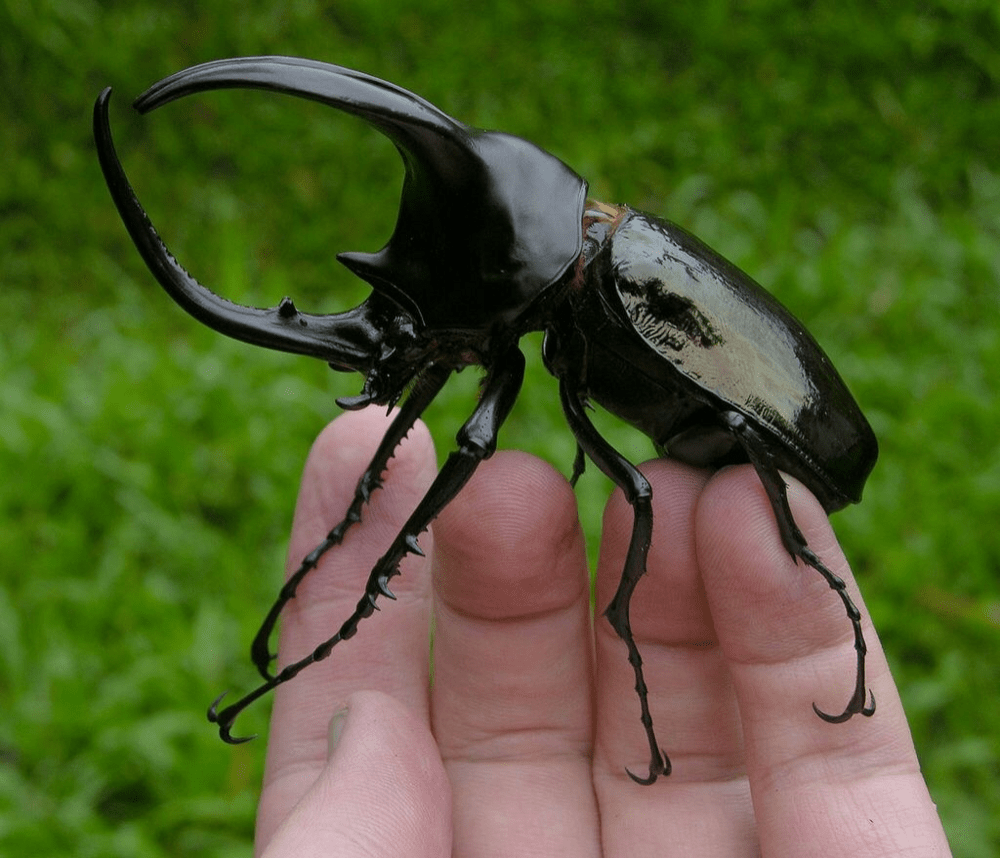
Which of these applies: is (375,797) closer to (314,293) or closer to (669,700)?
(669,700)

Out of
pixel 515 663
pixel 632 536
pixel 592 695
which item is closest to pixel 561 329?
pixel 632 536

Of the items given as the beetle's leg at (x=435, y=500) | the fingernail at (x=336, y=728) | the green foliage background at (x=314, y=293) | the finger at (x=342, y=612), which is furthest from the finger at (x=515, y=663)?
the green foliage background at (x=314, y=293)

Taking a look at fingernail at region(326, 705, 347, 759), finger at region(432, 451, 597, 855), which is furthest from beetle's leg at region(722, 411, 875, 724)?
fingernail at region(326, 705, 347, 759)

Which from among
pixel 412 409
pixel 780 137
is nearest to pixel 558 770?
pixel 412 409

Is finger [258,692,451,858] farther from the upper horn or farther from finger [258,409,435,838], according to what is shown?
the upper horn

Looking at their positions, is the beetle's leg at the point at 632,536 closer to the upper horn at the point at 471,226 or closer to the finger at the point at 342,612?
the upper horn at the point at 471,226

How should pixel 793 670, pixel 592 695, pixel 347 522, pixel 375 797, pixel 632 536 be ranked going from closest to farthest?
pixel 375 797, pixel 632 536, pixel 793 670, pixel 592 695, pixel 347 522
